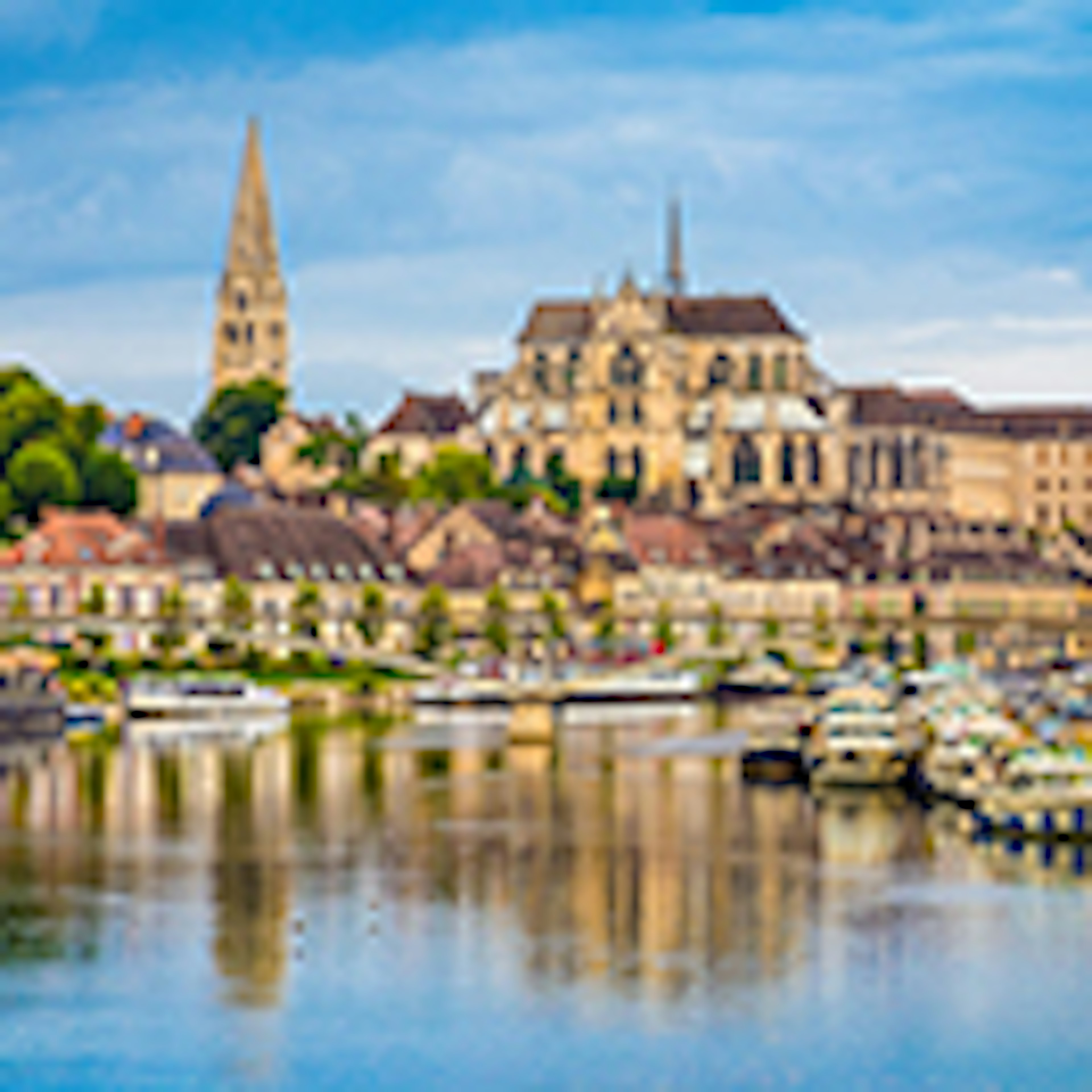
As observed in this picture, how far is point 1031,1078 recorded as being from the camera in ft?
198

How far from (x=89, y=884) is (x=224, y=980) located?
14.6m

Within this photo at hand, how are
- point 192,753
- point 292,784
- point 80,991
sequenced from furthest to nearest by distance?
point 192,753 → point 292,784 → point 80,991

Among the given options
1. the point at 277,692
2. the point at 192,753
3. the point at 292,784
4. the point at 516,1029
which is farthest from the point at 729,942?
the point at 277,692

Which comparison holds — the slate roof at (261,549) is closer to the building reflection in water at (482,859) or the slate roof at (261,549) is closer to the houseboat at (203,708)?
the houseboat at (203,708)

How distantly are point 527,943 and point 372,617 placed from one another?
385 ft

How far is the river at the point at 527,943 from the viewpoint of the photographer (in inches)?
2419

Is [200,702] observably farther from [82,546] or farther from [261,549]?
[261,549]

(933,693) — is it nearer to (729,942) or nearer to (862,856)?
(862,856)

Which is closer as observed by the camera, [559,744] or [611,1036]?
[611,1036]

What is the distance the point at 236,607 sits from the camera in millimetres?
180000

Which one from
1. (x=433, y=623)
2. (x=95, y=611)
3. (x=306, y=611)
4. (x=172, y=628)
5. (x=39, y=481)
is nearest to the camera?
(x=172, y=628)

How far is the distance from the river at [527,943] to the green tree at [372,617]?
78.4 meters

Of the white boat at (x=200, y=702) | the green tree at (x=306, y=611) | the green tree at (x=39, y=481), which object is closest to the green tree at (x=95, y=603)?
the green tree at (x=306, y=611)

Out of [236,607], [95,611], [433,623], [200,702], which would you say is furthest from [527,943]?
[433,623]
